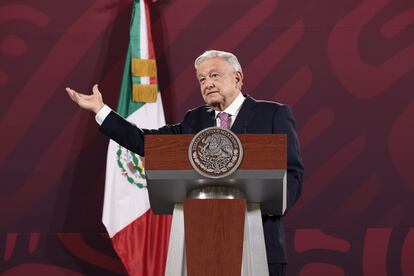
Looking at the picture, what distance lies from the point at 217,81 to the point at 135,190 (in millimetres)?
1954

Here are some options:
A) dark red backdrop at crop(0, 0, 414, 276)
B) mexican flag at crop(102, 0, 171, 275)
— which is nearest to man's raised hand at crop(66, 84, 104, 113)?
mexican flag at crop(102, 0, 171, 275)

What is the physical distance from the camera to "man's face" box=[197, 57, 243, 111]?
8.98 feet

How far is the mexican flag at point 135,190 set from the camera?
4.50m

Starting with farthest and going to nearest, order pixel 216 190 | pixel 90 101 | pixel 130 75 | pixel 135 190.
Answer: pixel 130 75
pixel 135 190
pixel 90 101
pixel 216 190

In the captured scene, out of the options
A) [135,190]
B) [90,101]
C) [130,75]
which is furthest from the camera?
[130,75]

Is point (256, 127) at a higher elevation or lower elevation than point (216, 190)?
higher

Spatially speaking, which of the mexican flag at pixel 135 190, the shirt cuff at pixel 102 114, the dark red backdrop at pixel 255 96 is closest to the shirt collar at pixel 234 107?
the shirt cuff at pixel 102 114

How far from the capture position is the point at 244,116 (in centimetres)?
272

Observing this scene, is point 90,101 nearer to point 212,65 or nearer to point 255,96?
point 212,65

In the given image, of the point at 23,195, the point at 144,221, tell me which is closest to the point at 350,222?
the point at 144,221

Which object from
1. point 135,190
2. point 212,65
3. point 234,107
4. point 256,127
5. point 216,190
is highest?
point 135,190

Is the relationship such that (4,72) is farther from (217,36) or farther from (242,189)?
(242,189)

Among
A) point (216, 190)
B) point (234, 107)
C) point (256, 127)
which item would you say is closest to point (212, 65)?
point (234, 107)

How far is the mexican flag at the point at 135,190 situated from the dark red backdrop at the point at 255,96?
184 mm
